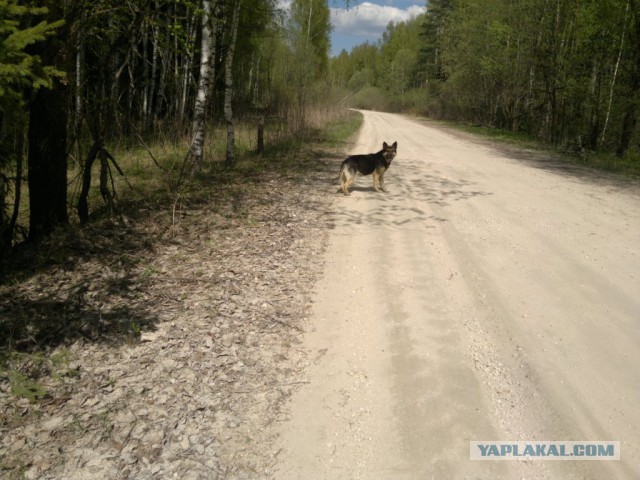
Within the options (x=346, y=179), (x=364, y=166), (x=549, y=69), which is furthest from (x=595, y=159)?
(x=346, y=179)

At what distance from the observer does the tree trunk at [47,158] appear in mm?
5031

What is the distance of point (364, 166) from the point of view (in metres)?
8.56

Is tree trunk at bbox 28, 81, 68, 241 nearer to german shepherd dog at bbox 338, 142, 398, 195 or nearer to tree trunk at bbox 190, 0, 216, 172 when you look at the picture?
tree trunk at bbox 190, 0, 216, 172

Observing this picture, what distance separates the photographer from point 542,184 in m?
9.78

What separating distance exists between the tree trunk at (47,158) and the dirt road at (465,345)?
12.1 feet

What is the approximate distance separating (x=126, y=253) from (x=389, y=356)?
11.8 ft

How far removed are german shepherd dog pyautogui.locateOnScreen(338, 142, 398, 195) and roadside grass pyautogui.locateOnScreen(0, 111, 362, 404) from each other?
172 centimetres

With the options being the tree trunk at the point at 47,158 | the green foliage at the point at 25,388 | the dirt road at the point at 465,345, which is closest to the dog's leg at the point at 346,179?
the dirt road at the point at 465,345

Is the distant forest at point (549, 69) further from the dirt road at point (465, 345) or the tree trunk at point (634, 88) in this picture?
the dirt road at point (465, 345)

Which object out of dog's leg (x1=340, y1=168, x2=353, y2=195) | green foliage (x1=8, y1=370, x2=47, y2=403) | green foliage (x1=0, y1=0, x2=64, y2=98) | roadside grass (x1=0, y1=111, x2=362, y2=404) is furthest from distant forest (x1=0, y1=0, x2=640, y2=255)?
dog's leg (x1=340, y1=168, x2=353, y2=195)

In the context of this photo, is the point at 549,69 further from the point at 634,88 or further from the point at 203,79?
the point at 203,79

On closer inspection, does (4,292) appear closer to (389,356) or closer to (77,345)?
(77,345)

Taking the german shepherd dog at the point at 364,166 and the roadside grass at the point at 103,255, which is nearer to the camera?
the roadside grass at the point at 103,255

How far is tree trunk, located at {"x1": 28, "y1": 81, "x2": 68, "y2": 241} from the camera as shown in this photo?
16.5 ft
